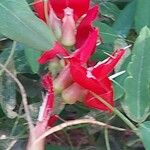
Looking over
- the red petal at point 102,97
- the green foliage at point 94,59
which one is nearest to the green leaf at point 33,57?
the green foliage at point 94,59

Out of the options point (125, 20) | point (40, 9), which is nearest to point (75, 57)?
point (40, 9)

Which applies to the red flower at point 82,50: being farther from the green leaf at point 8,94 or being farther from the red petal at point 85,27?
the green leaf at point 8,94

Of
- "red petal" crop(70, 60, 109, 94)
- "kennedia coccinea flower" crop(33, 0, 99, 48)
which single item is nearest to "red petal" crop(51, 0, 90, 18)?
"kennedia coccinea flower" crop(33, 0, 99, 48)

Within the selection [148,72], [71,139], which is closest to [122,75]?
[148,72]

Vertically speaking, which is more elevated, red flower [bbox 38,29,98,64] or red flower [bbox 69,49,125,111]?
red flower [bbox 38,29,98,64]

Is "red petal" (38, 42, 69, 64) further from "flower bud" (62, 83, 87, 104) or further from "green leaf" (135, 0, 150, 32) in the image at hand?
"green leaf" (135, 0, 150, 32)
